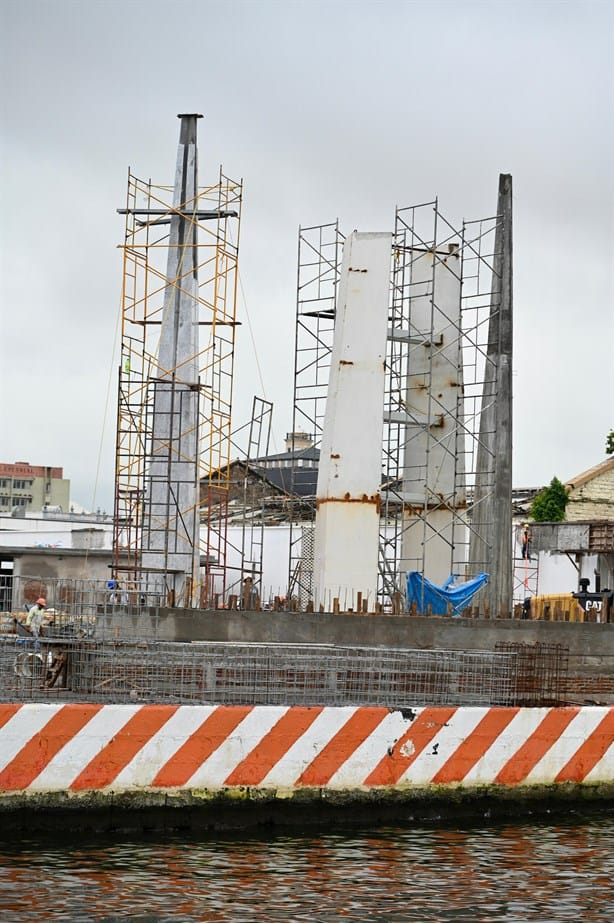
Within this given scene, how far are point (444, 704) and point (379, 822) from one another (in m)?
2.26

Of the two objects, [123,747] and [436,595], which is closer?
[123,747]

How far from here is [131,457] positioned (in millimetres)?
34188

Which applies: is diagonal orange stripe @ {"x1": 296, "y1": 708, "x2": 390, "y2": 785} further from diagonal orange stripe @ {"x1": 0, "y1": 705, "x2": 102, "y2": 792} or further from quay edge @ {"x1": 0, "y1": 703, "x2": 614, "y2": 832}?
diagonal orange stripe @ {"x1": 0, "y1": 705, "x2": 102, "y2": 792}

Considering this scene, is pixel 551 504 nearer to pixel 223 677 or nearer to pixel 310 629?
pixel 310 629

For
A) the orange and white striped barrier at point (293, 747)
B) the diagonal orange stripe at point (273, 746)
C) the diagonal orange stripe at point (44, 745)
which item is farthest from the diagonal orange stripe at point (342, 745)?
the diagonal orange stripe at point (44, 745)

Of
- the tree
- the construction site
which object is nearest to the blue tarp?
the construction site

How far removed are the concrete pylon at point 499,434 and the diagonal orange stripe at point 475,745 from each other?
563 inches

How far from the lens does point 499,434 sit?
3064 centimetres

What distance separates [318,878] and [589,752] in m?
5.01

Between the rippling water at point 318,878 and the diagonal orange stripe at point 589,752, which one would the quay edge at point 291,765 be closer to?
the diagonal orange stripe at point 589,752

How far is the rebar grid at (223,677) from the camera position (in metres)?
16.2

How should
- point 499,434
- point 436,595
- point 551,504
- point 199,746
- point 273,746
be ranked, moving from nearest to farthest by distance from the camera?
point 199,746 < point 273,746 < point 436,595 < point 499,434 < point 551,504

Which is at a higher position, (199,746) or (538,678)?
(538,678)

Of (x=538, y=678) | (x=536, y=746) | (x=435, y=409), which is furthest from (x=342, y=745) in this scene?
(x=435, y=409)
